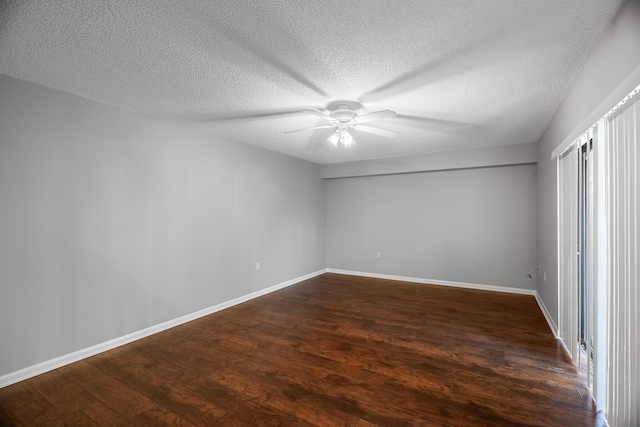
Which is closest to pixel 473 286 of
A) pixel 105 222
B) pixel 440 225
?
pixel 440 225

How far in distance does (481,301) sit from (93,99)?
5.20m

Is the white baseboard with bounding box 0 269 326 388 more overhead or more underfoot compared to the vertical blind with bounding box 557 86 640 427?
more underfoot

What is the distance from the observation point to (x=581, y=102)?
78.5 inches

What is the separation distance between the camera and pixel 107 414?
5.79 ft

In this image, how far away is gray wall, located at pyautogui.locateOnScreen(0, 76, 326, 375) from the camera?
84.0 inches

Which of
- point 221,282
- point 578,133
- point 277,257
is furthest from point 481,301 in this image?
point 221,282

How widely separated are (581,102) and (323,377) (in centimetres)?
280

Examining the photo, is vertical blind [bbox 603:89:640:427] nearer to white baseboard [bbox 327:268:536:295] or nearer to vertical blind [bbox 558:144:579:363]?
vertical blind [bbox 558:144:579:363]

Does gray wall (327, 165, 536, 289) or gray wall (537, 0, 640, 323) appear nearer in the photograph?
gray wall (537, 0, 640, 323)

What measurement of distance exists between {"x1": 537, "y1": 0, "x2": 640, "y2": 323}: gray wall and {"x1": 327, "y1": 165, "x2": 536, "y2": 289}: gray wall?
1.90 feet

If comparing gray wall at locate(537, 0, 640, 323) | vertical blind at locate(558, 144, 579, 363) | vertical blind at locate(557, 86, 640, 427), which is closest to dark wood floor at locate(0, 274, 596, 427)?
vertical blind at locate(558, 144, 579, 363)

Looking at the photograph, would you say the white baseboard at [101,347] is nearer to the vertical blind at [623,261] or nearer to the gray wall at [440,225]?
the gray wall at [440,225]

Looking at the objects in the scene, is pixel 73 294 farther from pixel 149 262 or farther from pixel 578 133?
pixel 578 133

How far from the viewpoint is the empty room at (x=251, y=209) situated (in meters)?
1.49
